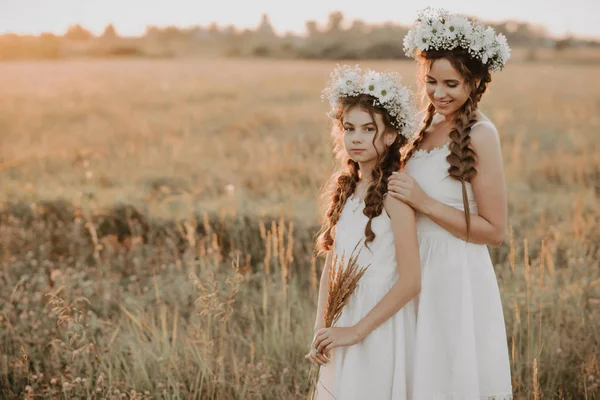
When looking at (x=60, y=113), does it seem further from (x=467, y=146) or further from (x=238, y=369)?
(x=467, y=146)

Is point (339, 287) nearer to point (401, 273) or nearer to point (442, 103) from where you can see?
point (401, 273)

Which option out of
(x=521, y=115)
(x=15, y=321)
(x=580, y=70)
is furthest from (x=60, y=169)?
(x=580, y=70)

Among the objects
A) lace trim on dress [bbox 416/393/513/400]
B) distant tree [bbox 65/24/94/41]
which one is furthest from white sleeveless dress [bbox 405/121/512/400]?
distant tree [bbox 65/24/94/41]

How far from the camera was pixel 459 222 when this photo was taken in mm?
2992

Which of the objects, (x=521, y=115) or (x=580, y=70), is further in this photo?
(x=580, y=70)

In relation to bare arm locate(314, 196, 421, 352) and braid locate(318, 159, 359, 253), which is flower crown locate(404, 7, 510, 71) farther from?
bare arm locate(314, 196, 421, 352)

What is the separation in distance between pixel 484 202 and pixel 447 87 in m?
0.56

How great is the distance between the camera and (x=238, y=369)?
153 inches

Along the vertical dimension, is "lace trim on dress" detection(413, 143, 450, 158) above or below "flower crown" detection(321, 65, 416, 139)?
below

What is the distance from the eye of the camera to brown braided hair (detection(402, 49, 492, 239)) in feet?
9.97

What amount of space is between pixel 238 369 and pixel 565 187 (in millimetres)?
6673

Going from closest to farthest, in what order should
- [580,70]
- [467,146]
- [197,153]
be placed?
1. [467,146]
2. [197,153]
3. [580,70]

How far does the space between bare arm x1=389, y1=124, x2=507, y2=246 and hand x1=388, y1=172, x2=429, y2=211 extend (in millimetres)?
81

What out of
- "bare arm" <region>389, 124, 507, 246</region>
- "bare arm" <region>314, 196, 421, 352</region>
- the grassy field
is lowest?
the grassy field
